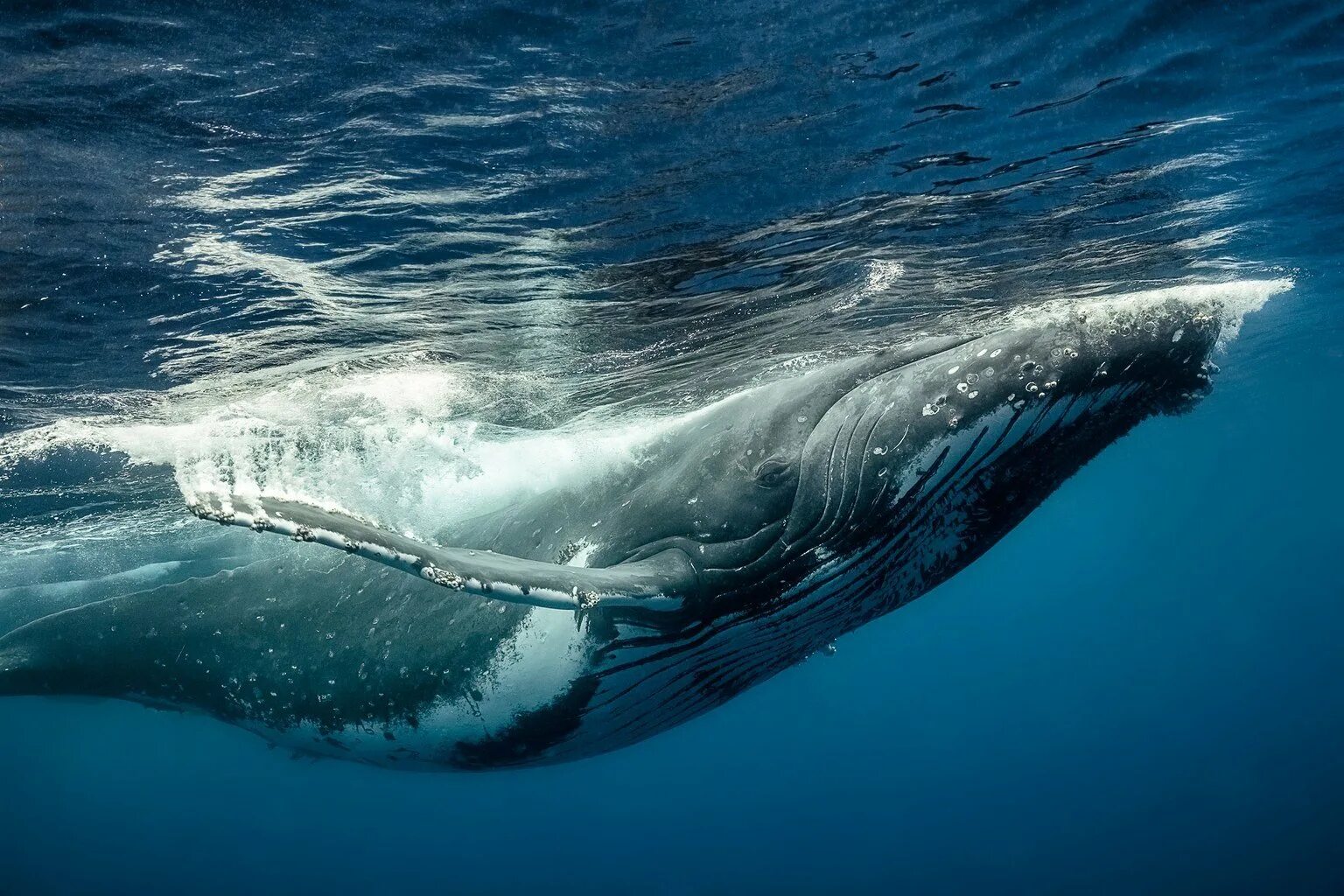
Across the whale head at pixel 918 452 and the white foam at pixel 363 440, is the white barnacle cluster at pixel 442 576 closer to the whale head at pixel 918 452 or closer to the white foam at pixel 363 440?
the whale head at pixel 918 452

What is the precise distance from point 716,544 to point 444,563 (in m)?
2.16

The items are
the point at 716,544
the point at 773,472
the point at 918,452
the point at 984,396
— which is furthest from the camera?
the point at 773,472

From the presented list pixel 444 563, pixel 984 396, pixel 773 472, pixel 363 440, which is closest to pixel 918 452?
pixel 984 396

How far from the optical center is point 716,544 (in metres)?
5.69

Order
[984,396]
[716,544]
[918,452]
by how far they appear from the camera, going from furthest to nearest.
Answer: [716,544] → [918,452] → [984,396]

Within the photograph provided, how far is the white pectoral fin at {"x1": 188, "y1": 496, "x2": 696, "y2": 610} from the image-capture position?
4.11m

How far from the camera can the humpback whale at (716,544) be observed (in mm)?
5078

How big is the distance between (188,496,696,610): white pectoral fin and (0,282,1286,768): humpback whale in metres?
0.02

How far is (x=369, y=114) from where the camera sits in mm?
5324

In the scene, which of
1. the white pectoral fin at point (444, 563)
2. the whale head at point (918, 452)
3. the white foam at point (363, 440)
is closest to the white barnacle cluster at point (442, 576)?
the white pectoral fin at point (444, 563)

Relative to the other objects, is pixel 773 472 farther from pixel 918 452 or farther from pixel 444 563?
pixel 444 563

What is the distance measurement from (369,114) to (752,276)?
4793 mm

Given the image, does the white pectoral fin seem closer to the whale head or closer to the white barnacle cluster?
the white barnacle cluster

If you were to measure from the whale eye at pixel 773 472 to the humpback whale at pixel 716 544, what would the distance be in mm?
20
